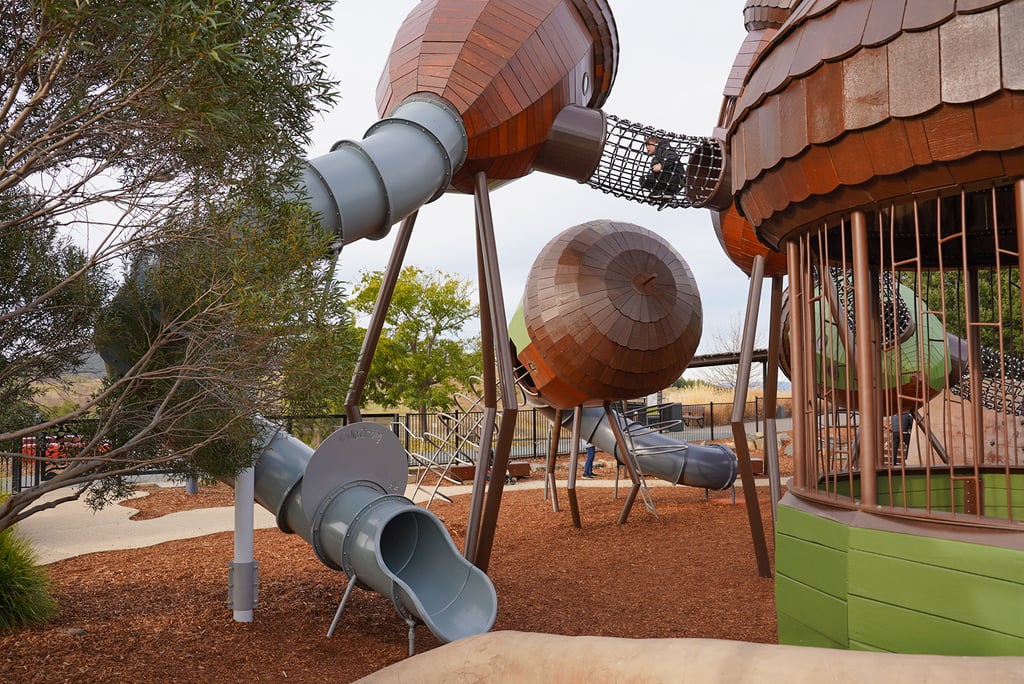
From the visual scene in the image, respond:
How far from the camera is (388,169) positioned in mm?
7691

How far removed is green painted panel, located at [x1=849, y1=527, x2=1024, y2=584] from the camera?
4156 millimetres

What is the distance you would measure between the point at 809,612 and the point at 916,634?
0.90 metres

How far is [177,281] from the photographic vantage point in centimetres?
496

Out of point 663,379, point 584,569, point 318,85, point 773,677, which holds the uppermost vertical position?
point 318,85

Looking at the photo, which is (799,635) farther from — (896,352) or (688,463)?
(688,463)

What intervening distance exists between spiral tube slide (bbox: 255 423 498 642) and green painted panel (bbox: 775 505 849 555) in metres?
2.60

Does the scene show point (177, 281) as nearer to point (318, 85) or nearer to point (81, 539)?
point (318, 85)

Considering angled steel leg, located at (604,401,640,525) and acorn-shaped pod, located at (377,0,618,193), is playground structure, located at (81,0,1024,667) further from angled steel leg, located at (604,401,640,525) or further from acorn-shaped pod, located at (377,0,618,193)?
angled steel leg, located at (604,401,640,525)

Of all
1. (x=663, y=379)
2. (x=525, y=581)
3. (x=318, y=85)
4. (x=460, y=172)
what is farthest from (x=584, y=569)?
(x=318, y=85)

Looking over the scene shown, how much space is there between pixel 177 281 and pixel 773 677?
3.99m

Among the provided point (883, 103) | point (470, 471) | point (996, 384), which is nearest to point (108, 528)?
point (470, 471)

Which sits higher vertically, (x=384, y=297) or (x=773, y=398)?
(x=384, y=297)

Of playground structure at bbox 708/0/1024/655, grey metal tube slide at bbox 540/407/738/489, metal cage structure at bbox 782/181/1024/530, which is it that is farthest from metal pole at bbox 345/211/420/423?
grey metal tube slide at bbox 540/407/738/489

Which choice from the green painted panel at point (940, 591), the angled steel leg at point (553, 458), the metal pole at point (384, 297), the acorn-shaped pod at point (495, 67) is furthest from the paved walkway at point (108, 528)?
the green painted panel at point (940, 591)
